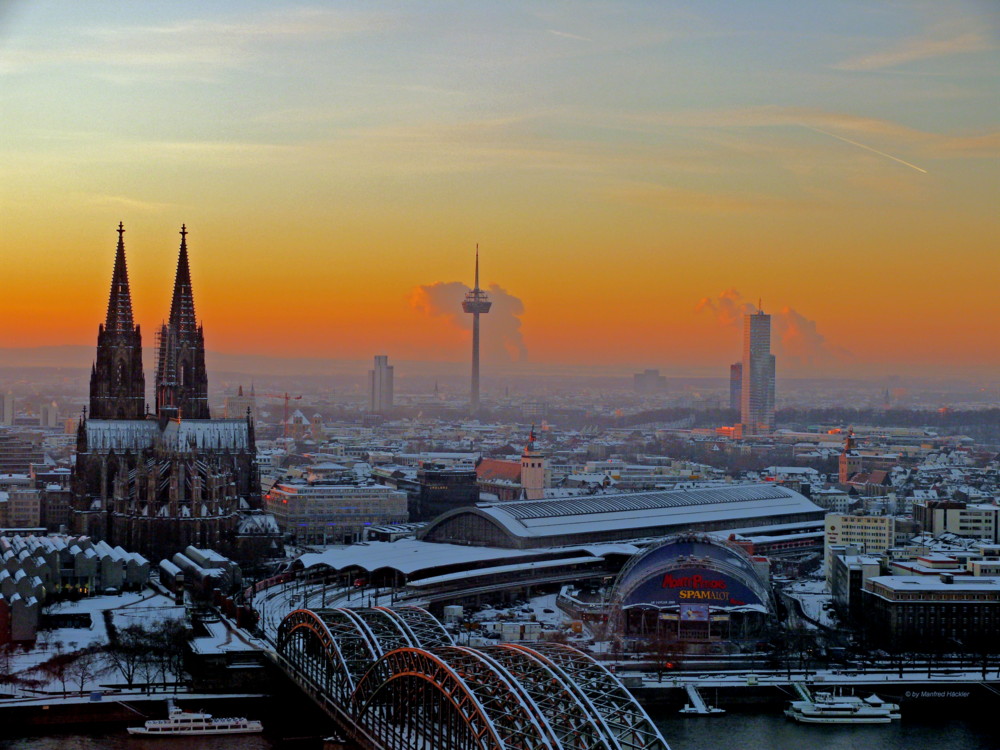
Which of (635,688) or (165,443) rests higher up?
(165,443)

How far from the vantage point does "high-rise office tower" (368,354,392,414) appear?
14388 cm

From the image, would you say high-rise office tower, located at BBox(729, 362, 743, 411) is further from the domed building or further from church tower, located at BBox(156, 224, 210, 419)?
the domed building

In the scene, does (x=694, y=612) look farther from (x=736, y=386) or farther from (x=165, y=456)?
(x=736, y=386)

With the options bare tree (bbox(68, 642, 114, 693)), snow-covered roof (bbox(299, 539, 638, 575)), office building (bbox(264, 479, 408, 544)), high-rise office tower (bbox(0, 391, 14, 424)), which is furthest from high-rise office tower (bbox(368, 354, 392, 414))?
bare tree (bbox(68, 642, 114, 693))

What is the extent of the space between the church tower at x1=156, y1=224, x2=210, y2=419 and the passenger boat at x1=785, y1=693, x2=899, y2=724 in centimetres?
2256

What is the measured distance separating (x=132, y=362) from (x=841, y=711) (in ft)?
80.0

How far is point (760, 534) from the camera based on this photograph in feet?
143

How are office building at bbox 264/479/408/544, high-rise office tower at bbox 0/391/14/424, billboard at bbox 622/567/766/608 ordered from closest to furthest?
billboard at bbox 622/567/766/608
office building at bbox 264/479/408/544
high-rise office tower at bbox 0/391/14/424

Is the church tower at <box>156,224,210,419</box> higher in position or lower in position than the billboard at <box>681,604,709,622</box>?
higher

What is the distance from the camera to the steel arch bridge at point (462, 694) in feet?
56.7

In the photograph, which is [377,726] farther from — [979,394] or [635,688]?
[979,394]

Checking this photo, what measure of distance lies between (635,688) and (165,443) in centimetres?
1856

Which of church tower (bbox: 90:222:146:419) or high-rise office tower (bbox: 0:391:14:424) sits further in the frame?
high-rise office tower (bbox: 0:391:14:424)

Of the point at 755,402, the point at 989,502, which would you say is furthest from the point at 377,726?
the point at 755,402
